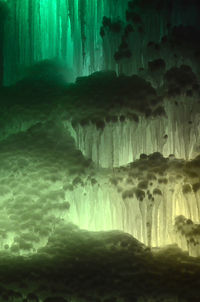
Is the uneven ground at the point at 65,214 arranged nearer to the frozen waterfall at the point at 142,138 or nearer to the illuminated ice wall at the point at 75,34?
the frozen waterfall at the point at 142,138

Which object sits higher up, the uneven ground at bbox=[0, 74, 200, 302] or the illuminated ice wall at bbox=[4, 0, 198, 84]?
the illuminated ice wall at bbox=[4, 0, 198, 84]

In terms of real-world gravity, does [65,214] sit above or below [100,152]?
below

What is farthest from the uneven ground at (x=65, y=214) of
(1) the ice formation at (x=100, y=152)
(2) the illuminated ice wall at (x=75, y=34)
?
(2) the illuminated ice wall at (x=75, y=34)

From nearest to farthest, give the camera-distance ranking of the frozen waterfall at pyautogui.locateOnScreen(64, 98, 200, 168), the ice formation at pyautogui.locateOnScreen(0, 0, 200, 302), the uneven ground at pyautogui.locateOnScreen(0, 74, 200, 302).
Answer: the uneven ground at pyautogui.locateOnScreen(0, 74, 200, 302) → the ice formation at pyautogui.locateOnScreen(0, 0, 200, 302) → the frozen waterfall at pyautogui.locateOnScreen(64, 98, 200, 168)

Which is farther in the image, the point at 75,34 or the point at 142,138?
the point at 75,34

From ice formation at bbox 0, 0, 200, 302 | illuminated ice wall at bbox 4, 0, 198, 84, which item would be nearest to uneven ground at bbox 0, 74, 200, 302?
ice formation at bbox 0, 0, 200, 302

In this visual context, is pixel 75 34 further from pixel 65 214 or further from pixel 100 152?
pixel 65 214

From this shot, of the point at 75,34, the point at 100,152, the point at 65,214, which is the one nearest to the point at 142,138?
the point at 100,152

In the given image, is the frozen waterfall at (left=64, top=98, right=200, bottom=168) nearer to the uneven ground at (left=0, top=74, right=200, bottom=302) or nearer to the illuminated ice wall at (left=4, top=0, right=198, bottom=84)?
the uneven ground at (left=0, top=74, right=200, bottom=302)

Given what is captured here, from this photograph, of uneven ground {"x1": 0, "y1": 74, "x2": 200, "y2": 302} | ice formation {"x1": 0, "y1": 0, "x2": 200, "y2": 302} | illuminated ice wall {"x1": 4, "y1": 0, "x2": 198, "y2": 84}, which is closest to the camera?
uneven ground {"x1": 0, "y1": 74, "x2": 200, "y2": 302}

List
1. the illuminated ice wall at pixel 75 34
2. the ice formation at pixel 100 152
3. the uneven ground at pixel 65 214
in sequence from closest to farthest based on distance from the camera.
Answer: the uneven ground at pixel 65 214, the ice formation at pixel 100 152, the illuminated ice wall at pixel 75 34

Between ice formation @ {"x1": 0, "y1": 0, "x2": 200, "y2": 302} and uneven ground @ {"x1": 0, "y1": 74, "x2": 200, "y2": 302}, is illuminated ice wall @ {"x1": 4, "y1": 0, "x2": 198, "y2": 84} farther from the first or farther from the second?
uneven ground @ {"x1": 0, "y1": 74, "x2": 200, "y2": 302}

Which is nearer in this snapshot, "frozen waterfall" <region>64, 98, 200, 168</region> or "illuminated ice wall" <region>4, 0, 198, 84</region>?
"frozen waterfall" <region>64, 98, 200, 168</region>

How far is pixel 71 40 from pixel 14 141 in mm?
1755
